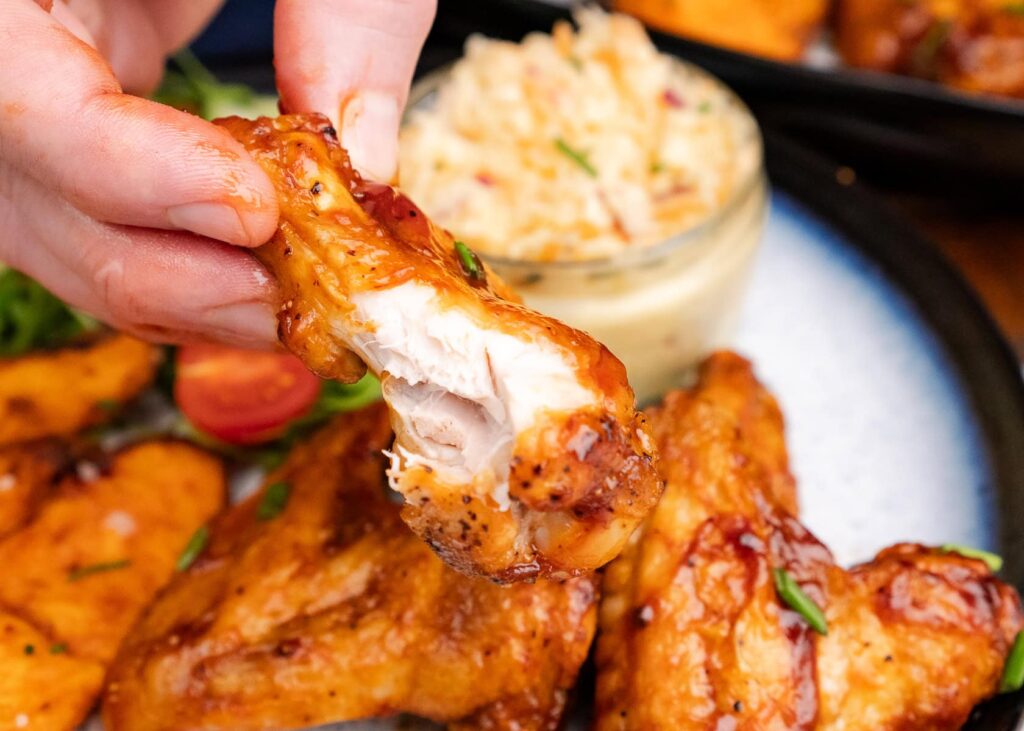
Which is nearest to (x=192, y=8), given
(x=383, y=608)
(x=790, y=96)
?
(x=383, y=608)

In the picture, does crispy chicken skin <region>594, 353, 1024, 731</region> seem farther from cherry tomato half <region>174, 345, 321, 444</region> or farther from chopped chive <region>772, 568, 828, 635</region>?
cherry tomato half <region>174, 345, 321, 444</region>

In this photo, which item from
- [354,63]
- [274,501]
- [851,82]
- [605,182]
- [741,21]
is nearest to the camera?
[354,63]

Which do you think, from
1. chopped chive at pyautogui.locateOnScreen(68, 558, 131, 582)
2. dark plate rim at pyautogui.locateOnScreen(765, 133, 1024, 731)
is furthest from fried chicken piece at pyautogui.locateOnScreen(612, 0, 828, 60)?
chopped chive at pyautogui.locateOnScreen(68, 558, 131, 582)

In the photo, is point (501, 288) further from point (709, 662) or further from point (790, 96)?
point (790, 96)

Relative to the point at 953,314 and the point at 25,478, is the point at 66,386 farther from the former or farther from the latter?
the point at 953,314

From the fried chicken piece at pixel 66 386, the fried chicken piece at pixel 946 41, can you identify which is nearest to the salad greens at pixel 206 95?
the fried chicken piece at pixel 66 386

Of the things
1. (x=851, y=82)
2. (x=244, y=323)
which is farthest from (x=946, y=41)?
(x=244, y=323)

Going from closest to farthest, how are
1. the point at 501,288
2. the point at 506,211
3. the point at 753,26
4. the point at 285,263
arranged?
the point at 285,263 < the point at 501,288 < the point at 506,211 < the point at 753,26
